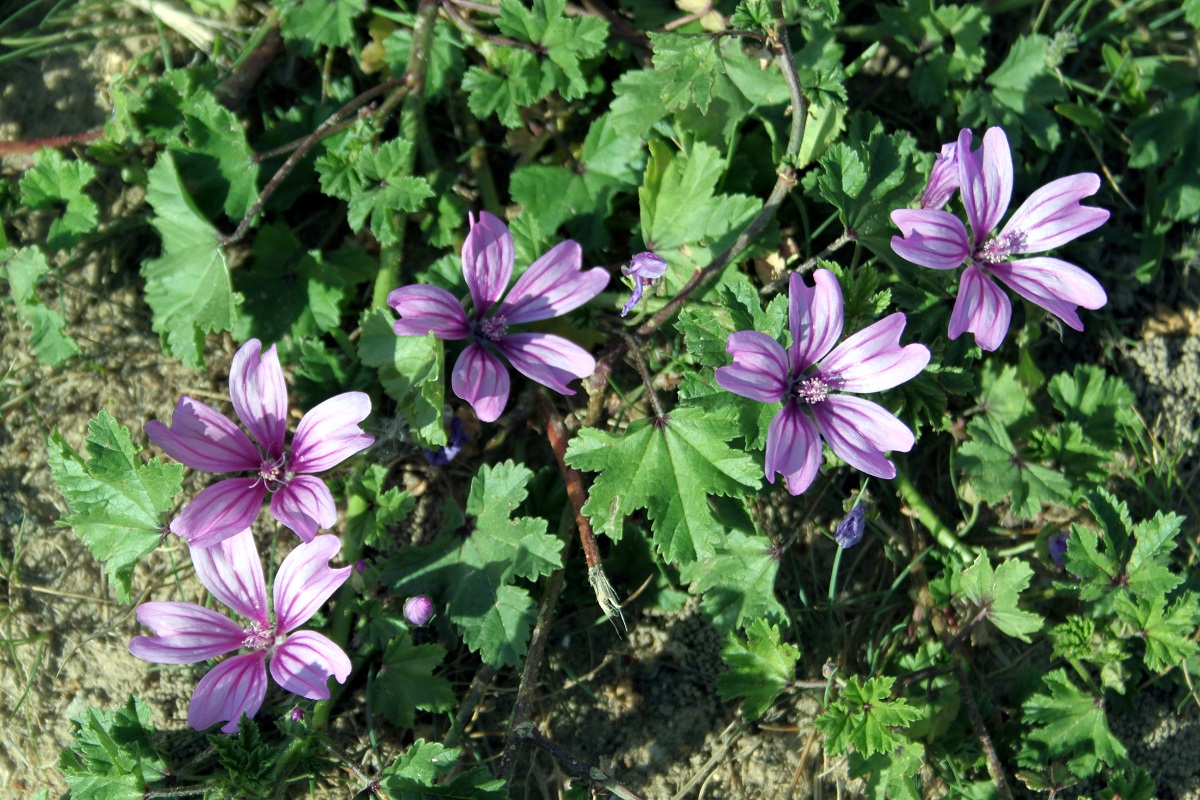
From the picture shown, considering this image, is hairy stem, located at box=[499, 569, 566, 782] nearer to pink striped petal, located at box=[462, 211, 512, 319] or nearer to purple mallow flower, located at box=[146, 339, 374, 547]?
purple mallow flower, located at box=[146, 339, 374, 547]

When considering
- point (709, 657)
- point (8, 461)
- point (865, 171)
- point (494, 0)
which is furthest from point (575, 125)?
point (8, 461)

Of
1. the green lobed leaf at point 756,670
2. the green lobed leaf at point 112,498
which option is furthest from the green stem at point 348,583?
the green lobed leaf at point 756,670

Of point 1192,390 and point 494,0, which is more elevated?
point 494,0

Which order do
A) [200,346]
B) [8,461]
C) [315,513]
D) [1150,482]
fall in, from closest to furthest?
[315,513], [200,346], [8,461], [1150,482]

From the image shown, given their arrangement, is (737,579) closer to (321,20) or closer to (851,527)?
(851,527)

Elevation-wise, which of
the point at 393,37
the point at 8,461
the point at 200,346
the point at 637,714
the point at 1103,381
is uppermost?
the point at 393,37

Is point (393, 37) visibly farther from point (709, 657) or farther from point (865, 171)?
point (709, 657)

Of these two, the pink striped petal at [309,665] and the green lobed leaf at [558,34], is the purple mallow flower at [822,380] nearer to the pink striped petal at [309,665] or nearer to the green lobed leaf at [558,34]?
the green lobed leaf at [558,34]

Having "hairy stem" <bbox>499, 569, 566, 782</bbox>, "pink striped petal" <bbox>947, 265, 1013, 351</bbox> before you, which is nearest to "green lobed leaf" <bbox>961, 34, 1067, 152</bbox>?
"pink striped petal" <bbox>947, 265, 1013, 351</bbox>
